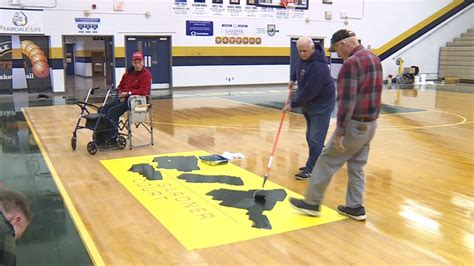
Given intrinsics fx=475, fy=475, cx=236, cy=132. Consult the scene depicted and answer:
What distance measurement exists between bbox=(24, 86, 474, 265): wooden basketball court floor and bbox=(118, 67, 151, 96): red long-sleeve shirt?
2.85 feet

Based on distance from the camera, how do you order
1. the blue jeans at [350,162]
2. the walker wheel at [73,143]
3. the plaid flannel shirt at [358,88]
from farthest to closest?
1. the walker wheel at [73,143]
2. the blue jeans at [350,162]
3. the plaid flannel shirt at [358,88]

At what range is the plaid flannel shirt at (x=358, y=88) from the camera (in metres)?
3.82

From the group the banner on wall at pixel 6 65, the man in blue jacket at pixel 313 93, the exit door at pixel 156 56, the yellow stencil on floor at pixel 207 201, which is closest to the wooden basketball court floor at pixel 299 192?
the yellow stencil on floor at pixel 207 201

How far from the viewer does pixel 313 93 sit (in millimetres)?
5305

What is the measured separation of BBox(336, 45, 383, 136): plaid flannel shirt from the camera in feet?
12.5

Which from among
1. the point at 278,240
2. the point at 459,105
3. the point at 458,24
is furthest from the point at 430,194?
the point at 458,24

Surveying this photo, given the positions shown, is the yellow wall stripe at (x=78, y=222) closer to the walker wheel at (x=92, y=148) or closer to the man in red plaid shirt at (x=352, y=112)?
the walker wheel at (x=92, y=148)

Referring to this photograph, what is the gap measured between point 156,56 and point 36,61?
422 centimetres

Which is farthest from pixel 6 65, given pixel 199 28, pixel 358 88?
pixel 358 88

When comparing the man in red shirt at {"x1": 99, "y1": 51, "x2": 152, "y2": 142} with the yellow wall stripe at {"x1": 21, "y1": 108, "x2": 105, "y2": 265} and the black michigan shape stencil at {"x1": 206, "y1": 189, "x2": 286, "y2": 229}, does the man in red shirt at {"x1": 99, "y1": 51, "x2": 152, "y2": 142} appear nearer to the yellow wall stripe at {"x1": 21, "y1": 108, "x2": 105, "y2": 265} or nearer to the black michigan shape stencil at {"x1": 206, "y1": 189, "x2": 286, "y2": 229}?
the yellow wall stripe at {"x1": 21, "y1": 108, "x2": 105, "y2": 265}

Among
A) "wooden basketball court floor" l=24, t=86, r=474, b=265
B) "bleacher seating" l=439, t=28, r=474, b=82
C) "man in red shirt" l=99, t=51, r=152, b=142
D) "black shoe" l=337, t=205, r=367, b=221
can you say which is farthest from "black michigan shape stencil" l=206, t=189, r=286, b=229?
"bleacher seating" l=439, t=28, r=474, b=82

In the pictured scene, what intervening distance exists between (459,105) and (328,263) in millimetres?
11405

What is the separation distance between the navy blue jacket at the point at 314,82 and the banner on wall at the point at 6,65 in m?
13.2

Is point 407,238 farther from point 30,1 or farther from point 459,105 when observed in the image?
point 30,1
